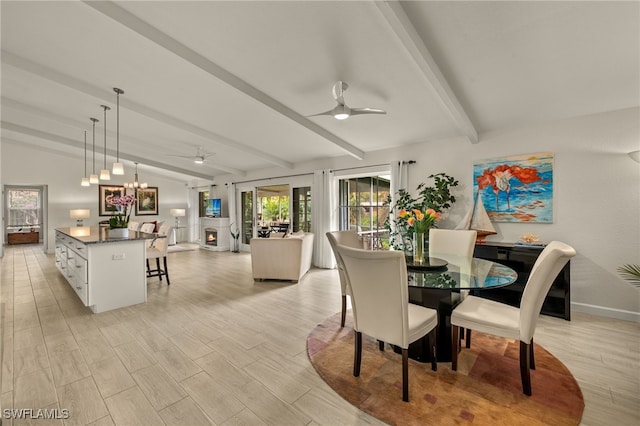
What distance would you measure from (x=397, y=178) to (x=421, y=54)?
106 inches

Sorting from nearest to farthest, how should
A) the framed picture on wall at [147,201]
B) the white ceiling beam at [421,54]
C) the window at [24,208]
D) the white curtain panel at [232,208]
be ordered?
the white ceiling beam at [421,54] < the white curtain panel at [232,208] < the window at [24,208] < the framed picture on wall at [147,201]

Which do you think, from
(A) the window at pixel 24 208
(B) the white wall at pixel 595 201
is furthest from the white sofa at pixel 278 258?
(A) the window at pixel 24 208

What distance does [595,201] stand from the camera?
3262 mm

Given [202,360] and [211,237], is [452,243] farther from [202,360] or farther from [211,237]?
[211,237]

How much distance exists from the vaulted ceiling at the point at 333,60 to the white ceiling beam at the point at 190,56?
0.4 inches

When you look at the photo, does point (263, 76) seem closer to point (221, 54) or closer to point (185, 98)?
point (221, 54)

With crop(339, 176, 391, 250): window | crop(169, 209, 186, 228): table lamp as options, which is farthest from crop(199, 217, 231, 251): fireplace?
crop(339, 176, 391, 250): window

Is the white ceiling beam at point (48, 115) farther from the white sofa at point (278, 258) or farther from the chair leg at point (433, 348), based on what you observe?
the chair leg at point (433, 348)

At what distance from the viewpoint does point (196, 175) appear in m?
9.05

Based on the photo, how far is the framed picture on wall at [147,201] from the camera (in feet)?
31.7

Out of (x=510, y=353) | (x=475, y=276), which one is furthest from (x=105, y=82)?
(x=510, y=353)

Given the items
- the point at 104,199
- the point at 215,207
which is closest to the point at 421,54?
the point at 215,207

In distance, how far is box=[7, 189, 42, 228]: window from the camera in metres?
9.54

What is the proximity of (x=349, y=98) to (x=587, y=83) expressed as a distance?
2.40 meters
